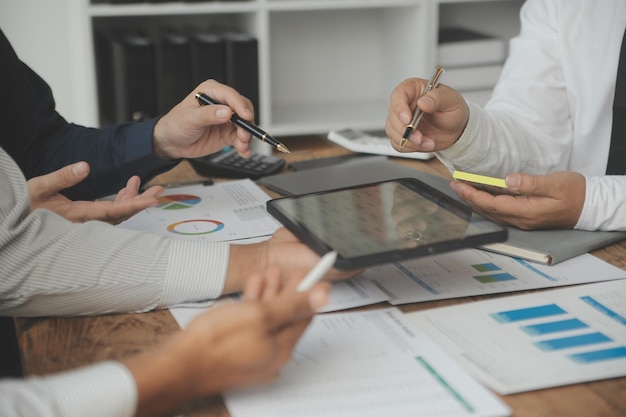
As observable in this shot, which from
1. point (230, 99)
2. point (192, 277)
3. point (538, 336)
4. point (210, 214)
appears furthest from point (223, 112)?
point (538, 336)

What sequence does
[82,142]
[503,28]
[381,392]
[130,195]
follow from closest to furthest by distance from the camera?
[381,392]
[130,195]
[82,142]
[503,28]

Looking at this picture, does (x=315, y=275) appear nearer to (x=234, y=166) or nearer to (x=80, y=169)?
(x=80, y=169)

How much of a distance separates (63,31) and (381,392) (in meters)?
2.12

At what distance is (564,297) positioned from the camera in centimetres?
89

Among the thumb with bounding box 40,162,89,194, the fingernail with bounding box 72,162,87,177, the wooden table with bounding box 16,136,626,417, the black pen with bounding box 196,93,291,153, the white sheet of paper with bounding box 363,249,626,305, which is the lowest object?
the wooden table with bounding box 16,136,626,417

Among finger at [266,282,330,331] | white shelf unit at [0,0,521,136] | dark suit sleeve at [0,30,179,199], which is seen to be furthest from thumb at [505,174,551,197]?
white shelf unit at [0,0,521,136]

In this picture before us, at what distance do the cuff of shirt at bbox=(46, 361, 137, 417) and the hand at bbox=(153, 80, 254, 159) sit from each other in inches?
22.7

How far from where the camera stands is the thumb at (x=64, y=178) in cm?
104

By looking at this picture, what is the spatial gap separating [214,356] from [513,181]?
0.55m

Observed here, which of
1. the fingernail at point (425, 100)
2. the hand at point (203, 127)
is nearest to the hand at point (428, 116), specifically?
the fingernail at point (425, 100)

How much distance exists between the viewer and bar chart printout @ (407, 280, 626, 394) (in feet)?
2.41

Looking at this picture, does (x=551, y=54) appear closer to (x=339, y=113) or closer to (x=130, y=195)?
(x=130, y=195)

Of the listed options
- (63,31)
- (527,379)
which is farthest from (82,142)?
(63,31)

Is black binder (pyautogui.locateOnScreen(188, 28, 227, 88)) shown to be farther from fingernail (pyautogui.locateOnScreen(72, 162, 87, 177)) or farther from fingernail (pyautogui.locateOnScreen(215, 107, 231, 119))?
fingernail (pyautogui.locateOnScreen(72, 162, 87, 177))
